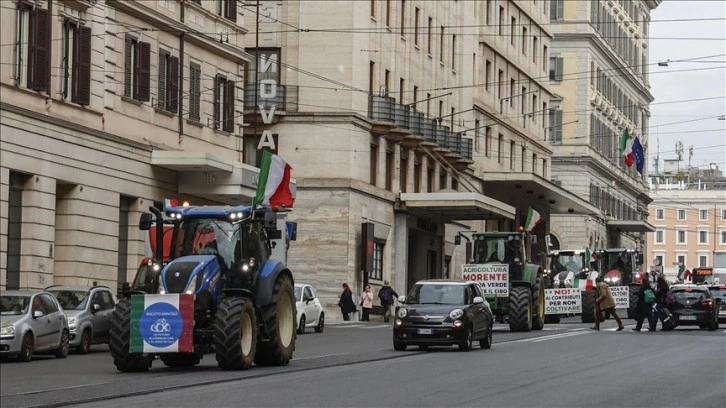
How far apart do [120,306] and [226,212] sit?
101 inches

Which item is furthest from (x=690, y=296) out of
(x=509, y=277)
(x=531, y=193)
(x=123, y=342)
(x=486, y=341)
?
(x=531, y=193)

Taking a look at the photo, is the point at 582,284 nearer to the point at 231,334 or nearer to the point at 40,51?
the point at 40,51

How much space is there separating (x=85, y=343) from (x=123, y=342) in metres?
9.29

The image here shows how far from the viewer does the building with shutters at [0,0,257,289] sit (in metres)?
39.0

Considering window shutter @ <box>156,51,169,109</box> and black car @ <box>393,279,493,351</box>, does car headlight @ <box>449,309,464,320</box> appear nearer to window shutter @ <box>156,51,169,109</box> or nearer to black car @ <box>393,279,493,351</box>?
black car @ <box>393,279,493,351</box>

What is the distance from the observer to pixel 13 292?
32469 millimetres

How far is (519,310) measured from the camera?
45.8m

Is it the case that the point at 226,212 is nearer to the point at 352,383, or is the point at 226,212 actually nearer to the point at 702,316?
the point at 352,383

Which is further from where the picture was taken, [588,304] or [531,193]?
[531,193]

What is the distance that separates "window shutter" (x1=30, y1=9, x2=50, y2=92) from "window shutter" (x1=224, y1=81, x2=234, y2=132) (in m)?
13.1

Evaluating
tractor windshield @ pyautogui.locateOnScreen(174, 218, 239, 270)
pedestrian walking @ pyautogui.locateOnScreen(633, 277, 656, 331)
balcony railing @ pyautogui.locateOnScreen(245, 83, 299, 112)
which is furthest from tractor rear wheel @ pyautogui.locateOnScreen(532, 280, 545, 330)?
tractor windshield @ pyautogui.locateOnScreen(174, 218, 239, 270)

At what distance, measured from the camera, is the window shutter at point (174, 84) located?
47.9 meters

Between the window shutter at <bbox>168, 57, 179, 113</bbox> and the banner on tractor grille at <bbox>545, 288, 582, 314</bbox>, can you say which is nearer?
the window shutter at <bbox>168, 57, 179, 113</bbox>

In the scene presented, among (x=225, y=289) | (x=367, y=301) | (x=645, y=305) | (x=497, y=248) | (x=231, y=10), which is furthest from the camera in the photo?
(x=367, y=301)
